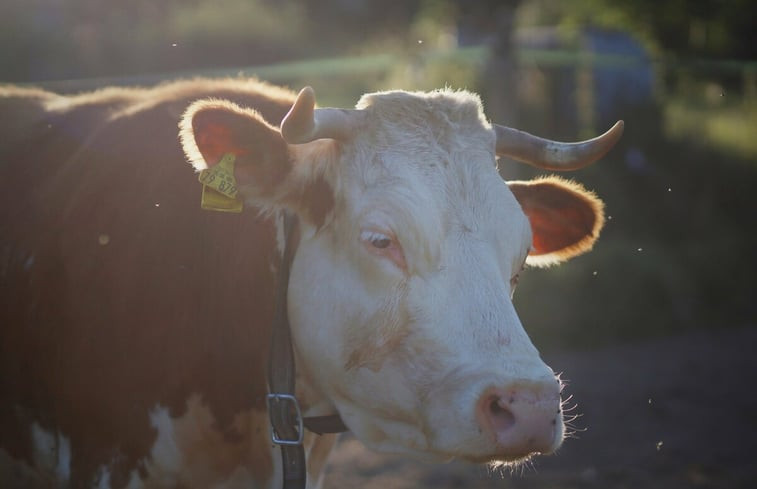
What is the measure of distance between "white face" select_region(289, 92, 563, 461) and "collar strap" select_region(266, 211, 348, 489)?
0.14 ft

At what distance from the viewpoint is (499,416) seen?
258 cm

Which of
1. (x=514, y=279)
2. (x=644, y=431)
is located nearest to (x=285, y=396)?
(x=514, y=279)

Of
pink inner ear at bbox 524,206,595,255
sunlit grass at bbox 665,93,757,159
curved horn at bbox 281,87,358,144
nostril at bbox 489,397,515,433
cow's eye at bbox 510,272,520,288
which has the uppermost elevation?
curved horn at bbox 281,87,358,144

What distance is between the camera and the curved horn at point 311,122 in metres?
2.69

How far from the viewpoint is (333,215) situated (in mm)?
2965

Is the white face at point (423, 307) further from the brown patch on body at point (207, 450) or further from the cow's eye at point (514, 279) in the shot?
the brown patch on body at point (207, 450)

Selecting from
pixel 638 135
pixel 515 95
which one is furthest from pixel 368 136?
pixel 638 135

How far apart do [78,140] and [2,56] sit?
1108 cm

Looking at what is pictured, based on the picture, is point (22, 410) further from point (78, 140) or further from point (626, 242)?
point (626, 242)

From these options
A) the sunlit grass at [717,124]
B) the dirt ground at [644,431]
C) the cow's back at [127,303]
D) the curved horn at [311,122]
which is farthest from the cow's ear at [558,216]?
the sunlit grass at [717,124]

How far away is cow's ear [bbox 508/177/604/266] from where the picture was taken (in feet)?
11.6

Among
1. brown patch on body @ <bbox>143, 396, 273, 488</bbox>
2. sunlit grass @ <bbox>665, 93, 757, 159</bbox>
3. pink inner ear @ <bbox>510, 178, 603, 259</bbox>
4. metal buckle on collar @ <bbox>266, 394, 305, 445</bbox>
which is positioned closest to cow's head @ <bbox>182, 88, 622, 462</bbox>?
metal buckle on collar @ <bbox>266, 394, 305, 445</bbox>

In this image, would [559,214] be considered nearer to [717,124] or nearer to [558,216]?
[558,216]

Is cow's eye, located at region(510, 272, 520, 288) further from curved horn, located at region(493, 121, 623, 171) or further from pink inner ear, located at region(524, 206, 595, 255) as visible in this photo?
pink inner ear, located at region(524, 206, 595, 255)
